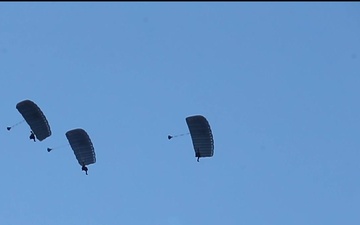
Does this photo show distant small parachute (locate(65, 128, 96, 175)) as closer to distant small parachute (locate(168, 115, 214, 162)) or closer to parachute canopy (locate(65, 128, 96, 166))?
parachute canopy (locate(65, 128, 96, 166))

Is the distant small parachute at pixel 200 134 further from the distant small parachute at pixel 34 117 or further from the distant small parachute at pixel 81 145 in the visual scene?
the distant small parachute at pixel 34 117

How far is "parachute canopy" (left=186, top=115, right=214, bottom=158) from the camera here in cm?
19100

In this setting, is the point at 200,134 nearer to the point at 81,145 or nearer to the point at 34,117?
the point at 81,145

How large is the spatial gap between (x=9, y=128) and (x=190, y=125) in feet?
53.6

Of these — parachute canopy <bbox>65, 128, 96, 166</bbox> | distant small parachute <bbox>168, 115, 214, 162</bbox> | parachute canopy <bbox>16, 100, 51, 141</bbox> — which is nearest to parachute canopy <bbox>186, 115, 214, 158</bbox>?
distant small parachute <bbox>168, 115, 214, 162</bbox>

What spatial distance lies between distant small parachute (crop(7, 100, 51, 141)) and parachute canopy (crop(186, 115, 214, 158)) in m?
13.0

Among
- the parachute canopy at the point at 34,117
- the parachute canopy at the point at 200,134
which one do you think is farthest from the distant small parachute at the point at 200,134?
the parachute canopy at the point at 34,117

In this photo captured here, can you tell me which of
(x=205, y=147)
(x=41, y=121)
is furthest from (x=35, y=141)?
(x=205, y=147)

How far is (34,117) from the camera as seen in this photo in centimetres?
19212

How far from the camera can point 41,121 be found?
192 metres

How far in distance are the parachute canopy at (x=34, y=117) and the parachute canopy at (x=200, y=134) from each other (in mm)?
12990

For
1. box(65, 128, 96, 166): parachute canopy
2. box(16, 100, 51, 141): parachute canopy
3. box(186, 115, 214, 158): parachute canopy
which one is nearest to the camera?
box(186, 115, 214, 158): parachute canopy

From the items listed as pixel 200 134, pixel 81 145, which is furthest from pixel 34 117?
pixel 200 134

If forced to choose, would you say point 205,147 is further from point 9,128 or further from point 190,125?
point 9,128
